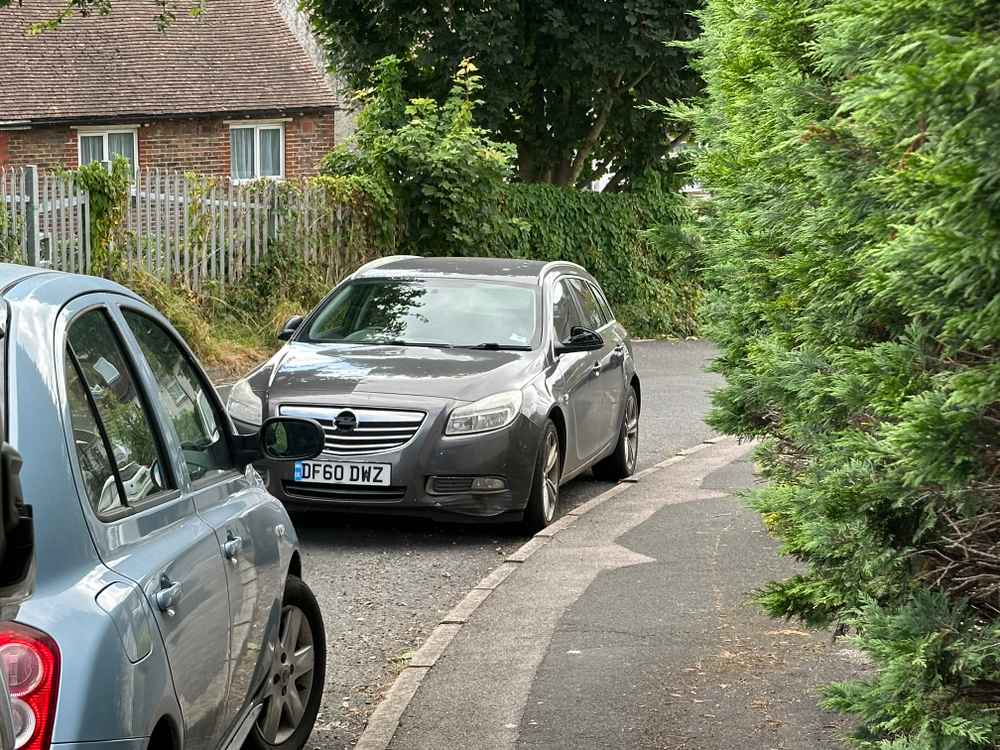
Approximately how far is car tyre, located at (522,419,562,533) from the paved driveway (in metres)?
0.17

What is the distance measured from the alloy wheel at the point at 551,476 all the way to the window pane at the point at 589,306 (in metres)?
1.95

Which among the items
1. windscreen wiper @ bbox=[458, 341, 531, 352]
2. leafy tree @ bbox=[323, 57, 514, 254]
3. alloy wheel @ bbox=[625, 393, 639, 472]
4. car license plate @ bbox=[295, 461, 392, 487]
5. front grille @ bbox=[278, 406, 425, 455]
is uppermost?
leafy tree @ bbox=[323, 57, 514, 254]

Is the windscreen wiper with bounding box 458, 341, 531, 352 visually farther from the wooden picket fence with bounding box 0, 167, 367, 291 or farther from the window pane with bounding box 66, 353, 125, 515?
the wooden picket fence with bounding box 0, 167, 367, 291

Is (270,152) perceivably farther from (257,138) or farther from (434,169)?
(434,169)

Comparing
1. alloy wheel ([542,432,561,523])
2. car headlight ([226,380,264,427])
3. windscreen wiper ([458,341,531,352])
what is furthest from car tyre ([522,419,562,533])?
car headlight ([226,380,264,427])

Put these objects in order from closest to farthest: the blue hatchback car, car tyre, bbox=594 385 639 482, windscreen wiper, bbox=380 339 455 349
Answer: the blue hatchback car, windscreen wiper, bbox=380 339 455 349, car tyre, bbox=594 385 639 482

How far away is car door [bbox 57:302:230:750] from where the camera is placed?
12.4 feet

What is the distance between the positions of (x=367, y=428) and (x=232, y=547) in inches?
206

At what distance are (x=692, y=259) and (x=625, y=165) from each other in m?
20.3

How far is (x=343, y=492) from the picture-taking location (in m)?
9.90

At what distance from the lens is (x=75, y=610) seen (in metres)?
3.35

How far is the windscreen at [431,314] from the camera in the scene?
1113cm

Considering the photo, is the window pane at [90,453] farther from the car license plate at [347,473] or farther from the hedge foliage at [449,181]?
the hedge foliage at [449,181]

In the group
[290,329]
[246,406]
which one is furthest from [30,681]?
[290,329]
